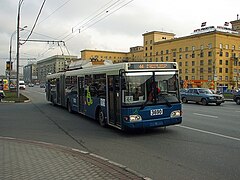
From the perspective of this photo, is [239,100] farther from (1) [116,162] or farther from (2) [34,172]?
(2) [34,172]

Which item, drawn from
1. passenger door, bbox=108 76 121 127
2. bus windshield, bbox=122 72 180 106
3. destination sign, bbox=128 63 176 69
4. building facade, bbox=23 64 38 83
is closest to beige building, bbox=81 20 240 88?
building facade, bbox=23 64 38 83

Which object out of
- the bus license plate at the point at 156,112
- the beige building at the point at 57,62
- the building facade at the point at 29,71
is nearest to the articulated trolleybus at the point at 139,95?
the bus license plate at the point at 156,112

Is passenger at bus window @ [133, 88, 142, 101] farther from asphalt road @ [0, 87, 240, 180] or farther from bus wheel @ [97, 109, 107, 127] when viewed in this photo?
bus wheel @ [97, 109, 107, 127]

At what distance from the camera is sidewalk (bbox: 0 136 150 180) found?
17.1ft

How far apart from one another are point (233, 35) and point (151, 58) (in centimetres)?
3190

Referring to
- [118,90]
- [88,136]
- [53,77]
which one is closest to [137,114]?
[118,90]

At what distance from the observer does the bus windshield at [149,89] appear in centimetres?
917

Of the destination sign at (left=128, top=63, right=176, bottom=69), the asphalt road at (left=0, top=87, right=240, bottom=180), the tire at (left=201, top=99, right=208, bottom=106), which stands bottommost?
the asphalt road at (left=0, top=87, right=240, bottom=180)

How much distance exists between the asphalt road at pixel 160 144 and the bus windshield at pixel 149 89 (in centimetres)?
116

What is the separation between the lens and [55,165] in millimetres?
5883

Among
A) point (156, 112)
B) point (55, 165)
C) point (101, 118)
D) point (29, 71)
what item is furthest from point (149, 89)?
point (29, 71)

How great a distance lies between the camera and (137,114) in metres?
9.09

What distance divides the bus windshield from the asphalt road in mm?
1156

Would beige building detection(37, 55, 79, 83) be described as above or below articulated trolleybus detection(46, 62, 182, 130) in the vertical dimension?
above
